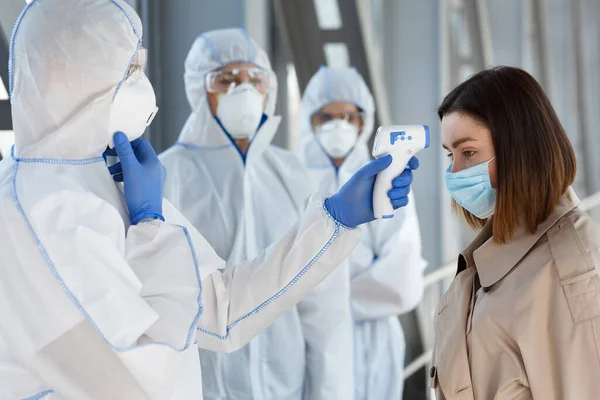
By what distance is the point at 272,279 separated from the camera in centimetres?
150

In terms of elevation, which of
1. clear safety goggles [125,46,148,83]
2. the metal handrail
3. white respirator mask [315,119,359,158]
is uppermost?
clear safety goggles [125,46,148,83]

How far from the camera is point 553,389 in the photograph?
4.20ft

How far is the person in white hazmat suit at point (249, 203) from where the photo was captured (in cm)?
209

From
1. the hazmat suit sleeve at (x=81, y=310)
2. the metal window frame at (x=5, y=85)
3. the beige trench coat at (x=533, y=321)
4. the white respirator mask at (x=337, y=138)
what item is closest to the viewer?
the hazmat suit sleeve at (x=81, y=310)

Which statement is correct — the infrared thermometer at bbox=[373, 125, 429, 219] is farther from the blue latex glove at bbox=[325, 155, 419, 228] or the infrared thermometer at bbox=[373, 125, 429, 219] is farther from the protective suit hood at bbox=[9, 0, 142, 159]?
the protective suit hood at bbox=[9, 0, 142, 159]

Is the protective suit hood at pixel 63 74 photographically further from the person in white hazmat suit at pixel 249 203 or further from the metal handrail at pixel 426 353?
the metal handrail at pixel 426 353

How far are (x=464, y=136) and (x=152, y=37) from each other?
1.78 m

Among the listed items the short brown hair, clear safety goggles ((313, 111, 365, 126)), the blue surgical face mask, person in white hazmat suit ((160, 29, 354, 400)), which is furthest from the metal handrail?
the short brown hair

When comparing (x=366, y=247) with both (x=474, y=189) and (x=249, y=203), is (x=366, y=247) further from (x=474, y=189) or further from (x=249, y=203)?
(x=474, y=189)

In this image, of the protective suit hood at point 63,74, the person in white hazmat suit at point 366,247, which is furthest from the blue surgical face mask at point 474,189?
the person in white hazmat suit at point 366,247

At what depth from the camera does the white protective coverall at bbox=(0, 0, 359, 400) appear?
1153mm

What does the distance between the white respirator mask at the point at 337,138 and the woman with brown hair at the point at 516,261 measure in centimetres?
144

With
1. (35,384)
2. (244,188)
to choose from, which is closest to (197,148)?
(244,188)

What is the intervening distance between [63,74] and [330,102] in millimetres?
1909
